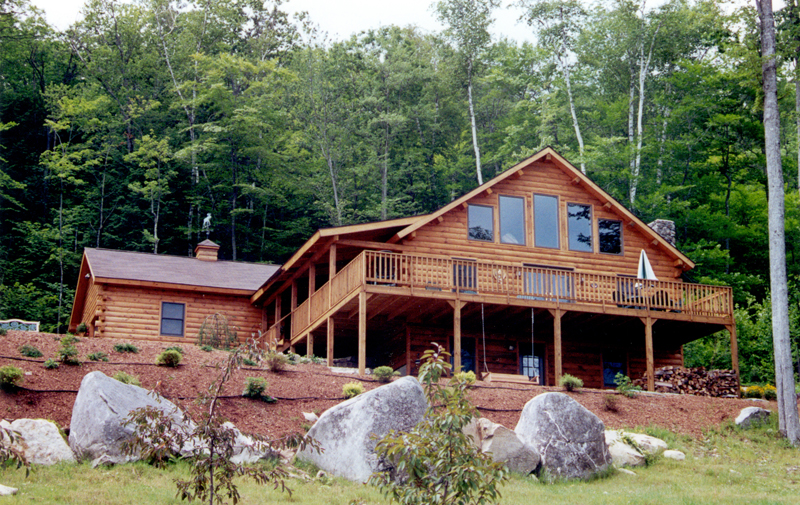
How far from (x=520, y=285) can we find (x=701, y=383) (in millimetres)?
5183

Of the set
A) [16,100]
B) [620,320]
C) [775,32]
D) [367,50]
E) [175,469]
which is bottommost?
[175,469]

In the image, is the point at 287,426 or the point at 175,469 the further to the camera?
the point at 287,426

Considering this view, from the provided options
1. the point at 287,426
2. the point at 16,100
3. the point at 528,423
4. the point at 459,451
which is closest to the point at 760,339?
the point at 528,423

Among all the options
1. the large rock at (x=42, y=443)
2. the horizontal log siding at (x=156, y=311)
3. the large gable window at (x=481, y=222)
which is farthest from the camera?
the horizontal log siding at (x=156, y=311)

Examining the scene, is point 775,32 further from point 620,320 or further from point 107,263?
point 107,263

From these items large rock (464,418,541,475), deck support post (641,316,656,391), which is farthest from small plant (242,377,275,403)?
deck support post (641,316,656,391)

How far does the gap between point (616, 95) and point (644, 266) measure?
71.8 ft

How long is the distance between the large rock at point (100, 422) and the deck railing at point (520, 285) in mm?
8114

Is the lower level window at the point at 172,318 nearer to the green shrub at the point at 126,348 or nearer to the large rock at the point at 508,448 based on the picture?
the green shrub at the point at 126,348

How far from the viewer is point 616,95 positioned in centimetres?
4353

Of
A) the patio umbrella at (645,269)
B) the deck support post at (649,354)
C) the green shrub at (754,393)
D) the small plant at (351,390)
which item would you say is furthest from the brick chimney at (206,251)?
the green shrub at (754,393)

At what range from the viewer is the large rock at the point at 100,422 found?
12891 millimetres

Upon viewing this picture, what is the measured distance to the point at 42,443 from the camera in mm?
12945

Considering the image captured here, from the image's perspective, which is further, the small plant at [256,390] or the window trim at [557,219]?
the window trim at [557,219]
